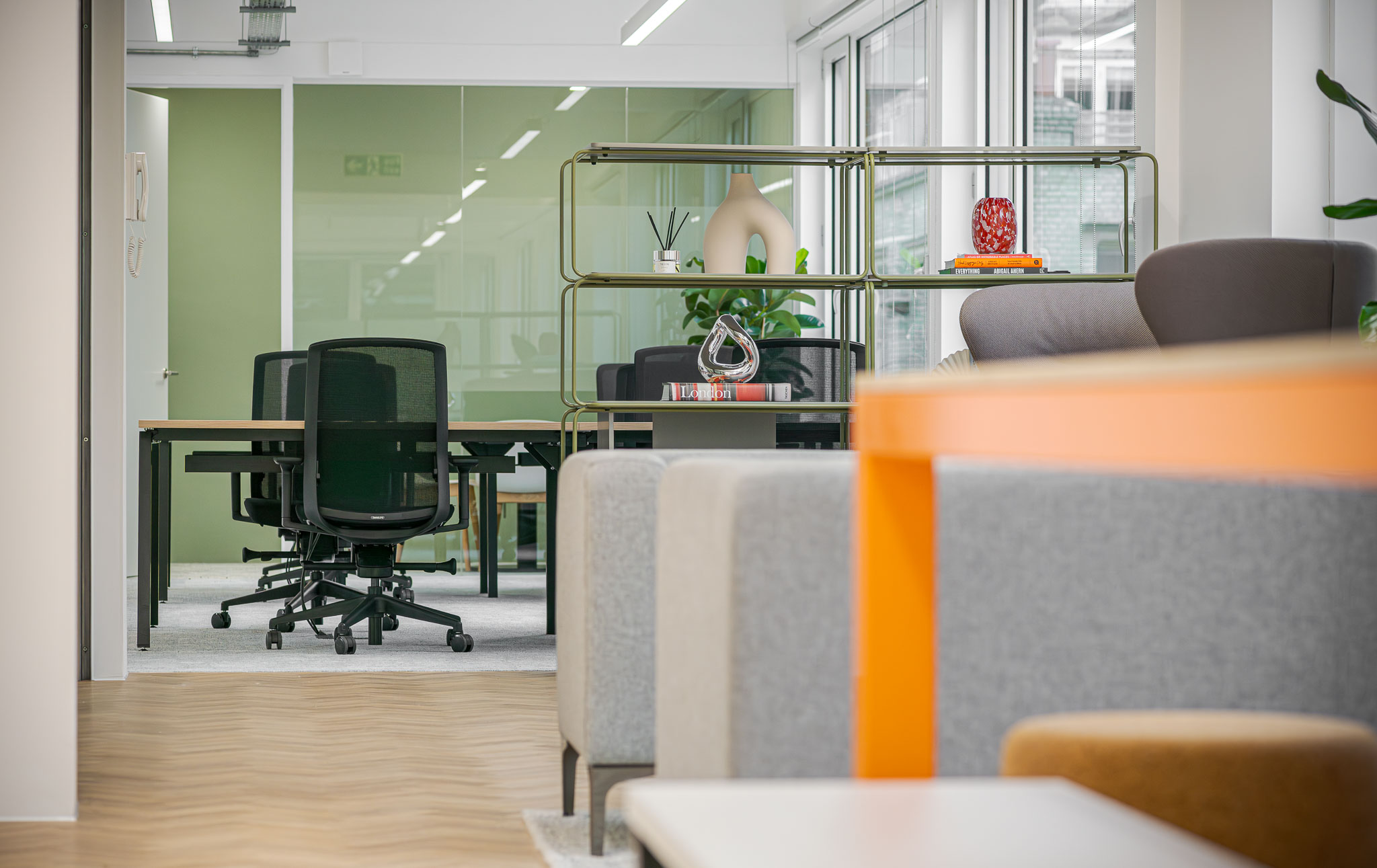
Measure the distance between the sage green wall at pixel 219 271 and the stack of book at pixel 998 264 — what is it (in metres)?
4.81

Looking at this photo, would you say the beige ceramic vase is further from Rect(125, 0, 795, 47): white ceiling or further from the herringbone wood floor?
Rect(125, 0, 795, 47): white ceiling

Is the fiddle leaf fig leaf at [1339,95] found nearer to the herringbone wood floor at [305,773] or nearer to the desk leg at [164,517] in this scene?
the herringbone wood floor at [305,773]

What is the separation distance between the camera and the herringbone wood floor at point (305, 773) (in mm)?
2074

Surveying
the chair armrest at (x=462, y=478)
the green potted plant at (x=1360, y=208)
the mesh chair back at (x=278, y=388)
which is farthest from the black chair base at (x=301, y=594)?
the green potted plant at (x=1360, y=208)

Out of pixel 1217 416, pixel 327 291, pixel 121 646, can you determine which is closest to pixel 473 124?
pixel 327 291

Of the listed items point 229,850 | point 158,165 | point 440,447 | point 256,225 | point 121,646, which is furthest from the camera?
point 256,225

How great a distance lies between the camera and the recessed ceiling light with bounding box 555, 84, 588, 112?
306 inches

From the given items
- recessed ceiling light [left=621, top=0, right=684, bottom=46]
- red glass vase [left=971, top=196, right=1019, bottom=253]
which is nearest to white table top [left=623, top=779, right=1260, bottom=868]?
red glass vase [left=971, top=196, right=1019, bottom=253]

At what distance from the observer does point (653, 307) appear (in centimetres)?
776

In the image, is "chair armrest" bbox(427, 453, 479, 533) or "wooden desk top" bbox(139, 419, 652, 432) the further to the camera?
"wooden desk top" bbox(139, 419, 652, 432)

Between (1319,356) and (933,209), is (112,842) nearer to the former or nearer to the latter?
(1319,356)

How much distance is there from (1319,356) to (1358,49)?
388 centimetres

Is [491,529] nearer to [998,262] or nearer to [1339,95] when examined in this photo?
[998,262]

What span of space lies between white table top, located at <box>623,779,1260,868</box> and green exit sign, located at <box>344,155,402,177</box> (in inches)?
287
